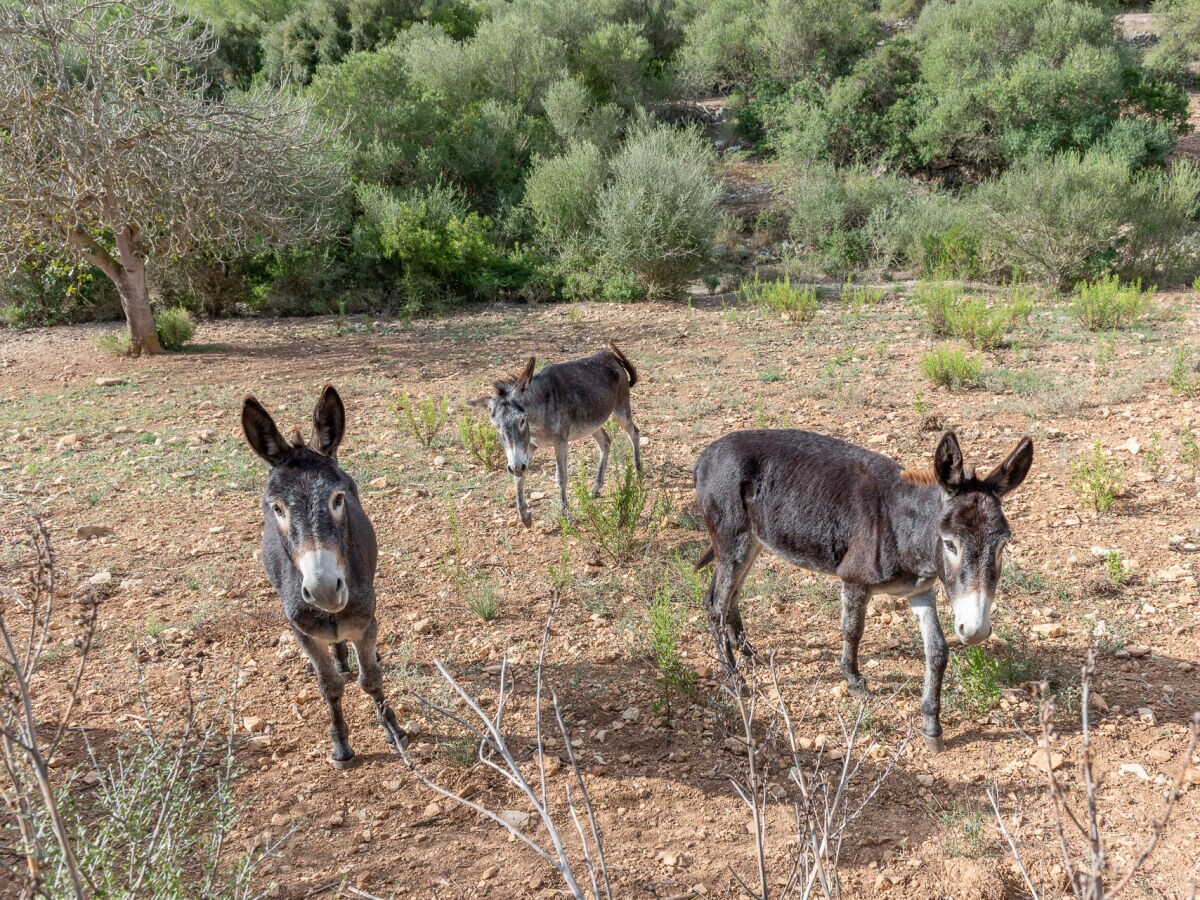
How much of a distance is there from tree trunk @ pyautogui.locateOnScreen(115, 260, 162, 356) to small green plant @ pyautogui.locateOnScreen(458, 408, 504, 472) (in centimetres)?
749

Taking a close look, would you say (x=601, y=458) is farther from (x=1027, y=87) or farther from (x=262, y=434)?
(x=1027, y=87)

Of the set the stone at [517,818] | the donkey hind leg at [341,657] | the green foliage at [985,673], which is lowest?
the stone at [517,818]

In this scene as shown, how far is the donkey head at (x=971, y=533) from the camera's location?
3.37 meters

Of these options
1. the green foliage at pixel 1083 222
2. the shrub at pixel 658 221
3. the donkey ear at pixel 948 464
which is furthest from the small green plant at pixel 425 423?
the green foliage at pixel 1083 222

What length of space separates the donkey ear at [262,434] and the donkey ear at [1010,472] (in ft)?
10.3

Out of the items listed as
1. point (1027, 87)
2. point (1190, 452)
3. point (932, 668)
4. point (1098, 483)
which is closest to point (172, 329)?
point (932, 668)

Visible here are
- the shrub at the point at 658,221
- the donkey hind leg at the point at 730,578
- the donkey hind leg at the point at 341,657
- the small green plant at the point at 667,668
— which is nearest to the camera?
the small green plant at the point at 667,668

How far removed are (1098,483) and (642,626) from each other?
3626 mm

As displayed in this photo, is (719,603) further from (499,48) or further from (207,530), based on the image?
(499,48)

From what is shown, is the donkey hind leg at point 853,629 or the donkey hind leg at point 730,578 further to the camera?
the donkey hind leg at point 730,578

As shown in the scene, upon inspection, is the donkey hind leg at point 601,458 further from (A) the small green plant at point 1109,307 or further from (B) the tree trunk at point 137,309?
(B) the tree trunk at point 137,309

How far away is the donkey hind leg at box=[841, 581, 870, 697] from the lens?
4.08 m

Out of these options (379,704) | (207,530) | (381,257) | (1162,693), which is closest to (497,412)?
(207,530)

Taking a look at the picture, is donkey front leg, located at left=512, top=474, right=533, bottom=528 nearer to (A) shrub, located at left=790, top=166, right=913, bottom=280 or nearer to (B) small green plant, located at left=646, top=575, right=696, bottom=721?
(B) small green plant, located at left=646, top=575, right=696, bottom=721
